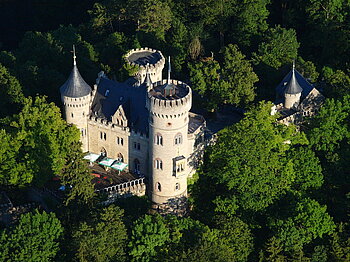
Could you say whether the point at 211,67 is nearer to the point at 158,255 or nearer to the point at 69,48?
the point at 69,48

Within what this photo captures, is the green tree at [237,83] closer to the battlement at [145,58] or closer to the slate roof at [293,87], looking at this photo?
the slate roof at [293,87]

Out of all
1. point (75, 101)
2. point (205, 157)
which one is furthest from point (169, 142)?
point (75, 101)

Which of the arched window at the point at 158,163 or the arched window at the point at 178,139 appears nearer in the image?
the arched window at the point at 178,139

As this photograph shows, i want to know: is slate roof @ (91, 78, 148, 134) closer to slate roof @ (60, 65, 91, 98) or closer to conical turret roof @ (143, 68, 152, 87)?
conical turret roof @ (143, 68, 152, 87)

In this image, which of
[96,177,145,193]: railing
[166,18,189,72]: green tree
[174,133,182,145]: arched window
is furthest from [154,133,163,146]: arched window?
[166,18,189,72]: green tree

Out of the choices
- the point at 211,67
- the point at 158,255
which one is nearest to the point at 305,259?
the point at 158,255

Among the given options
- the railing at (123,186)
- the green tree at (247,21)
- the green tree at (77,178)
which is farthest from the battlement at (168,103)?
the green tree at (247,21)

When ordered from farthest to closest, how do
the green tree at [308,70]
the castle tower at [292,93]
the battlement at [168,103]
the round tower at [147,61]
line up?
1. the green tree at [308,70]
2. the castle tower at [292,93]
3. the round tower at [147,61]
4. the battlement at [168,103]

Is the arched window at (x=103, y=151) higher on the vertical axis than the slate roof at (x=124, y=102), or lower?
lower
